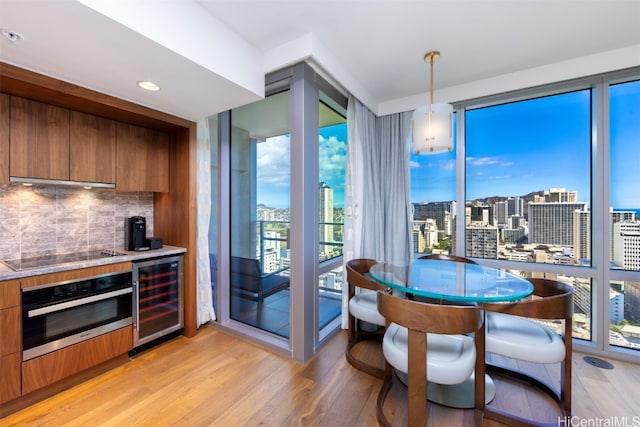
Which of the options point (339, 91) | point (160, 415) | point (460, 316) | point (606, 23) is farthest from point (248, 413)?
point (606, 23)

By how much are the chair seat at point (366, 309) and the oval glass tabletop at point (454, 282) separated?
0.29 m

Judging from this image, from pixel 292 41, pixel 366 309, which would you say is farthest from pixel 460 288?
pixel 292 41

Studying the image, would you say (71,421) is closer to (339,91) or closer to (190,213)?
(190,213)

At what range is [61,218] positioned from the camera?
7.66 feet

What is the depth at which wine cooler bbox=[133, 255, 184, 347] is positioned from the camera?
2.36 metres

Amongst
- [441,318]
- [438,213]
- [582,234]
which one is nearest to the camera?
[441,318]

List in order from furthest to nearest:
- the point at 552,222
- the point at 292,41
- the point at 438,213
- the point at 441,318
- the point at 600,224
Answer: the point at 438,213 → the point at 552,222 → the point at 600,224 → the point at 292,41 → the point at 441,318

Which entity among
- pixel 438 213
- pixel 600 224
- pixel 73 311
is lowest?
pixel 73 311

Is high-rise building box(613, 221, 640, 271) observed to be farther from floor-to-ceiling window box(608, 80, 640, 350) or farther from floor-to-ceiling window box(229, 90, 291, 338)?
floor-to-ceiling window box(229, 90, 291, 338)

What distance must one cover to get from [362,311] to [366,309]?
42mm

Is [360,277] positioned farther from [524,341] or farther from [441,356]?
[524,341]

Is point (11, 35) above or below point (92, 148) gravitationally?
above

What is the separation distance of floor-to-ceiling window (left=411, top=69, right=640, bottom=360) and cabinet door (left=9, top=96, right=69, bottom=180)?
3.62 meters

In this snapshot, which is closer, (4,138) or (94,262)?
(4,138)
